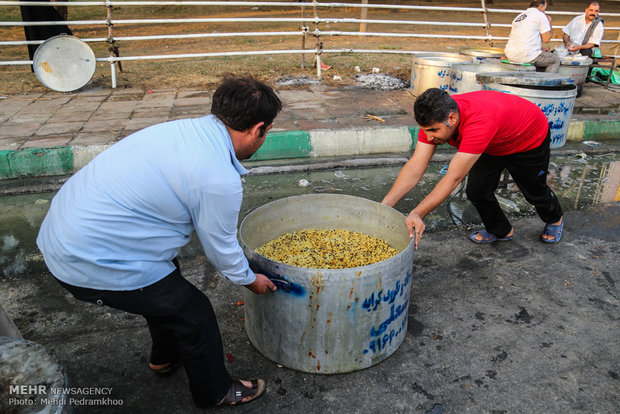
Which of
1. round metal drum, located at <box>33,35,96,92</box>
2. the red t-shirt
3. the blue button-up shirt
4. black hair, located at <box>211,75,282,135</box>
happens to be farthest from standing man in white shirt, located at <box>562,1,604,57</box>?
the blue button-up shirt

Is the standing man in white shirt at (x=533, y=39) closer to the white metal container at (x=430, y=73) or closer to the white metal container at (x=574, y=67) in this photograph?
the white metal container at (x=574, y=67)

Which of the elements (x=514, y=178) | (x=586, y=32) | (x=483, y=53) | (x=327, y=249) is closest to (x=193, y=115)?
(x=327, y=249)

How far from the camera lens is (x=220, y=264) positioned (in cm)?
195

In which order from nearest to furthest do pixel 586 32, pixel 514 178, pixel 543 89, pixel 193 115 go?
1. pixel 514 178
2. pixel 543 89
3. pixel 193 115
4. pixel 586 32

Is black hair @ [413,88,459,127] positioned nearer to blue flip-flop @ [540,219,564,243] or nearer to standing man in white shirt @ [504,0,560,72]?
blue flip-flop @ [540,219,564,243]

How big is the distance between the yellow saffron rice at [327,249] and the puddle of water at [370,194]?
1034 mm

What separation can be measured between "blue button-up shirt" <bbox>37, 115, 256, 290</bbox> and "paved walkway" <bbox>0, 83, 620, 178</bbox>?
11.8ft

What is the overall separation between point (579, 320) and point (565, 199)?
6.58 ft

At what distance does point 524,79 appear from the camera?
519cm

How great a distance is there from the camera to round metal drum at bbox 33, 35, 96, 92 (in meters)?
6.91

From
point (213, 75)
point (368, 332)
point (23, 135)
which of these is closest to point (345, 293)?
point (368, 332)

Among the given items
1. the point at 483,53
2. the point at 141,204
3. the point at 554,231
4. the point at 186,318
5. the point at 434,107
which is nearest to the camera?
the point at 141,204

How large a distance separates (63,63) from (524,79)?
245 inches

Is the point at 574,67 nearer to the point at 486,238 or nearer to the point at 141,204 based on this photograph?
the point at 486,238
